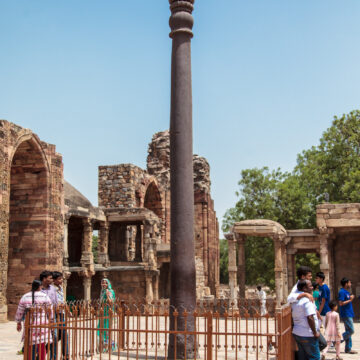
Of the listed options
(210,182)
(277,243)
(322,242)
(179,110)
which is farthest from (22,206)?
(210,182)

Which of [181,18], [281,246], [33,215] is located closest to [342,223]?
[281,246]

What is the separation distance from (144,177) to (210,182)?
506 cm

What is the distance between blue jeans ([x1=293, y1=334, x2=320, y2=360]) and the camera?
19.0 feet

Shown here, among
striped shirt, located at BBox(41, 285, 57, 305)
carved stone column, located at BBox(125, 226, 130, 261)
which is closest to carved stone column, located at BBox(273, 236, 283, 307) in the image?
carved stone column, located at BBox(125, 226, 130, 261)

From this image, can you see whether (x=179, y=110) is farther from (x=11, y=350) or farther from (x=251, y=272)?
(x=251, y=272)

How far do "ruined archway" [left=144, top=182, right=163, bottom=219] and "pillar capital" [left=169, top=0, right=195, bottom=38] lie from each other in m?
22.1

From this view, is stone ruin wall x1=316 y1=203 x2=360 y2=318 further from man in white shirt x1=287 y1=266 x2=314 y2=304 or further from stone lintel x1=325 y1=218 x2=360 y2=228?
man in white shirt x1=287 y1=266 x2=314 y2=304

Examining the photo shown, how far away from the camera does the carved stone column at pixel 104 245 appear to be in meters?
22.9

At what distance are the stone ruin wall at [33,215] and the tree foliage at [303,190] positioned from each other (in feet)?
46.8

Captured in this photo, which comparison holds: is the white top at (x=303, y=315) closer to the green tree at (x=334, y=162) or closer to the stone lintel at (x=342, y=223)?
the stone lintel at (x=342, y=223)

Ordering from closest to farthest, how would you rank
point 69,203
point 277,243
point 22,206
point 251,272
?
1. point 22,206
2. point 277,243
3. point 69,203
4. point 251,272

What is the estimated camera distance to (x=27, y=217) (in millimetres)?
17234

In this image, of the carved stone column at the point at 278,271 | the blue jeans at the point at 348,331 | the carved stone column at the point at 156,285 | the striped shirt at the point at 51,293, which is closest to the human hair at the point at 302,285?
the striped shirt at the point at 51,293

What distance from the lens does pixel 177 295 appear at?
A: 6.83m
